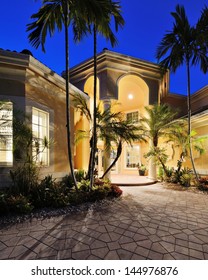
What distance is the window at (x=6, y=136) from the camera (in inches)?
230

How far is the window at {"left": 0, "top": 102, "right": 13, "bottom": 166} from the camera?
584 centimetres

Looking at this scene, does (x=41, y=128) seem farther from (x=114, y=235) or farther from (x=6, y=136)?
(x=114, y=235)

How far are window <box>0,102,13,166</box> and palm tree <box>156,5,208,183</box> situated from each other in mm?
8905

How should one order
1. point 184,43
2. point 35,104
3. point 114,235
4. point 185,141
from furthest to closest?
point 185,141
point 184,43
point 35,104
point 114,235

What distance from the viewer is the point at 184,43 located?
9219 mm

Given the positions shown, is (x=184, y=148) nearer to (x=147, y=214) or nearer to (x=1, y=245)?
(x=147, y=214)

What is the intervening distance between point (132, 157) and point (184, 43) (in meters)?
10.2

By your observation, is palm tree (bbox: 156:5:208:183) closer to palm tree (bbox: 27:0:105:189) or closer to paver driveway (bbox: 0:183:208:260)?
palm tree (bbox: 27:0:105:189)

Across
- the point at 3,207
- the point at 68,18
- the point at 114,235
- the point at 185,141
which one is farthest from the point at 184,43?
the point at 3,207

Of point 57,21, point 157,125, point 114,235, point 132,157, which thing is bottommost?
point 114,235

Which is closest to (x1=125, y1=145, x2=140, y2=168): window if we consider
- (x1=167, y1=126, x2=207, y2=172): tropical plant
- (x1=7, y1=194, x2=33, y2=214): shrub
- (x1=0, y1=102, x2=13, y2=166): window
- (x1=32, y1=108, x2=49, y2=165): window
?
(x1=167, y1=126, x2=207, y2=172): tropical plant

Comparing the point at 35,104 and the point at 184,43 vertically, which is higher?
the point at 184,43

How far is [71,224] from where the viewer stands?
466 centimetres
